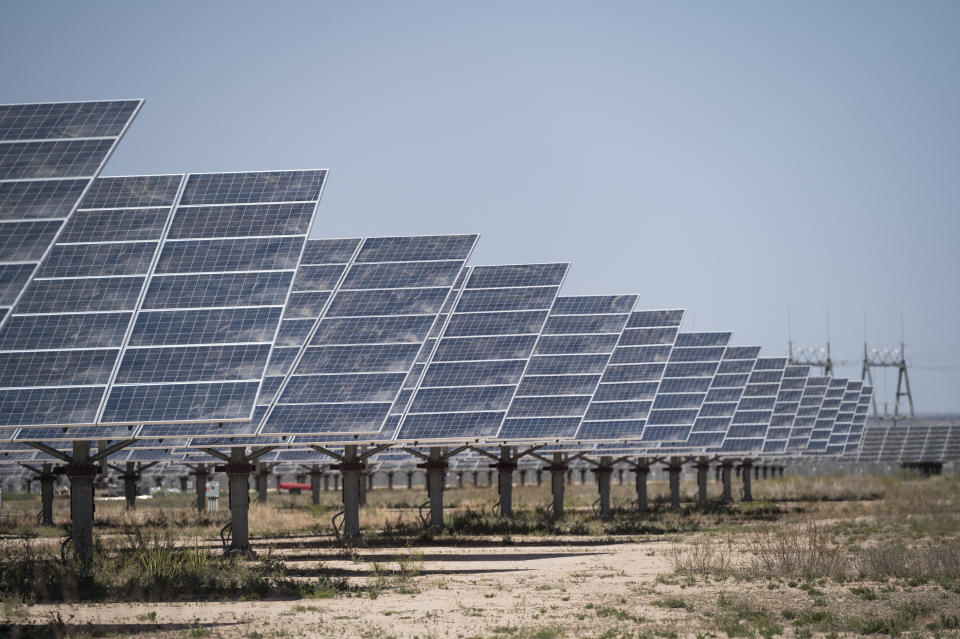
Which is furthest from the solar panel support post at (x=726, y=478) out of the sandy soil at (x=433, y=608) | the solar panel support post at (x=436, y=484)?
the sandy soil at (x=433, y=608)

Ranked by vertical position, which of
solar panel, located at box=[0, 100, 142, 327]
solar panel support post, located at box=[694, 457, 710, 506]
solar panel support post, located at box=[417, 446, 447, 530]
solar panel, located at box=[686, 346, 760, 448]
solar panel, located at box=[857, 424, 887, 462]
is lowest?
solar panel, located at box=[857, 424, 887, 462]

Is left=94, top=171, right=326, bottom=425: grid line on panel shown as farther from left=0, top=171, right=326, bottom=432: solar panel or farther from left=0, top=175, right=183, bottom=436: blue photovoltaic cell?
left=0, top=175, right=183, bottom=436: blue photovoltaic cell

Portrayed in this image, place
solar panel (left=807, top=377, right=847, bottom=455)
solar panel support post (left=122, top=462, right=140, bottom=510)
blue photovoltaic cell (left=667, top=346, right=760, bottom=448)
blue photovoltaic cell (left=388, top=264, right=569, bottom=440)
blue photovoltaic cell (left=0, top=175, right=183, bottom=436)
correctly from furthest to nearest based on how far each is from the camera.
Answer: solar panel (left=807, top=377, right=847, bottom=455)
blue photovoltaic cell (left=667, top=346, right=760, bottom=448)
solar panel support post (left=122, top=462, right=140, bottom=510)
blue photovoltaic cell (left=388, top=264, right=569, bottom=440)
blue photovoltaic cell (left=0, top=175, right=183, bottom=436)

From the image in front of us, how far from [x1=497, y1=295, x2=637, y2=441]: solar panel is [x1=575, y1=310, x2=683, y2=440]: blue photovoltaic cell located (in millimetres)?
1035

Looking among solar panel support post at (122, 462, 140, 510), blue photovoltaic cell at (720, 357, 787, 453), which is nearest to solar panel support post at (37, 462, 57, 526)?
solar panel support post at (122, 462, 140, 510)

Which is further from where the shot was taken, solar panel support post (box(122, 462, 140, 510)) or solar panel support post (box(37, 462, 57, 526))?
solar panel support post (box(122, 462, 140, 510))

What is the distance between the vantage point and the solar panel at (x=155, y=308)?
23.7 metres

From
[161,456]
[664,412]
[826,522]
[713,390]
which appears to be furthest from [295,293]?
[713,390]

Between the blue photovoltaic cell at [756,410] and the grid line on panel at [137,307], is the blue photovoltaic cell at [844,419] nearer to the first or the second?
the blue photovoltaic cell at [756,410]

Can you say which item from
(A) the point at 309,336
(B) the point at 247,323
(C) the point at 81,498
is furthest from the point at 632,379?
(C) the point at 81,498

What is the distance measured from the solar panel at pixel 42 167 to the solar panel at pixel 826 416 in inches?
2556

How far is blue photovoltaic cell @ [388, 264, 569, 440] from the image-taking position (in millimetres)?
35781

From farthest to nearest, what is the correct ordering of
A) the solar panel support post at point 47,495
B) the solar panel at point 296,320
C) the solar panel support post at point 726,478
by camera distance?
the solar panel support post at point 726,478
the solar panel support post at point 47,495
the solar panel at point 296,320

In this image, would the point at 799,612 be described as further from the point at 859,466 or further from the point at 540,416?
the point at 859,466
